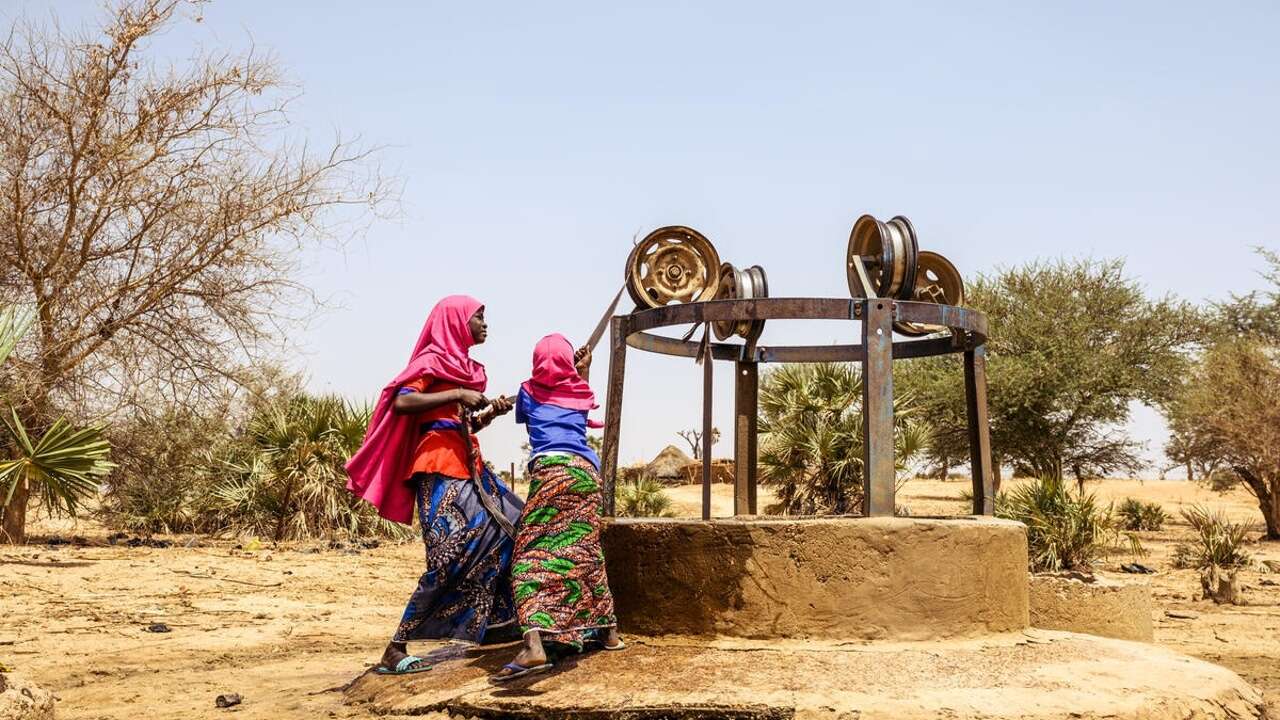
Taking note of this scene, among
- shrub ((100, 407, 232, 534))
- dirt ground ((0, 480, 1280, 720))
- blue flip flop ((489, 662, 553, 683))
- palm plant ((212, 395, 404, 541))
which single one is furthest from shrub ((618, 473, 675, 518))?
blue flip flop ((489, 662, 553, 683))

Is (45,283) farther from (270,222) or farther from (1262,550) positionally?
(1262,550)

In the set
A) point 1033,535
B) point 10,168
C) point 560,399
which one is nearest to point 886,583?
point 560,399

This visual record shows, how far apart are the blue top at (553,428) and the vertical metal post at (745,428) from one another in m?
2.26

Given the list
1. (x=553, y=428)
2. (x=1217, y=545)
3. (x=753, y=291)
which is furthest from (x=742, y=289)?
(x=1217, y=545)

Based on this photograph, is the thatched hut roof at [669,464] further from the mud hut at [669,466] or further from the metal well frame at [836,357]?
the metal well frame at [836,357]

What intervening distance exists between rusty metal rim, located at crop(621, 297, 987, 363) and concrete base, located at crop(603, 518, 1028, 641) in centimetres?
91

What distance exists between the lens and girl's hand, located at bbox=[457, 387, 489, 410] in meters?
5.28

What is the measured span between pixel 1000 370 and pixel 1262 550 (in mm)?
6471

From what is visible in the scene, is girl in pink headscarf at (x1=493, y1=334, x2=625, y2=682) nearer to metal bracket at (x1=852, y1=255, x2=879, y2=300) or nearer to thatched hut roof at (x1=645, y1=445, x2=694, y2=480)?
metal bracket at (x1=852, y1=255, x2=879, y2=300)

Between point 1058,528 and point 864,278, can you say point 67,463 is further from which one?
point 1058,528

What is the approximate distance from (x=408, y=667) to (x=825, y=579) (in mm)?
1976

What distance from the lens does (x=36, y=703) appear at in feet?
15.8

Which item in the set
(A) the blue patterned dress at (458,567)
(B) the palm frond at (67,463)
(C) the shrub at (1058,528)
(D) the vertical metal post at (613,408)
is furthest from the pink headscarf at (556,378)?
(C) the shrub at (1058,528)

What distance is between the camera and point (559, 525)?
203 inches
